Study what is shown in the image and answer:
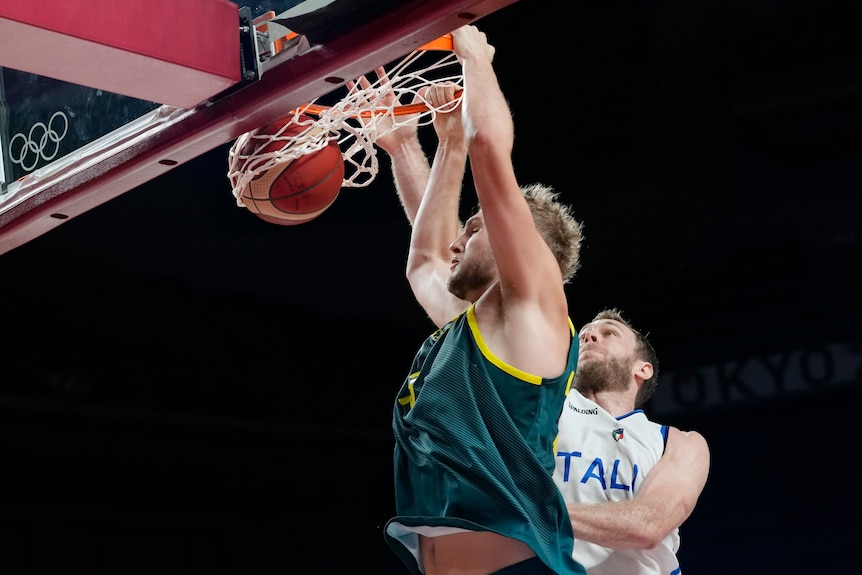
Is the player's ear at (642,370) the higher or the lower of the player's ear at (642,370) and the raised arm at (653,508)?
the higher

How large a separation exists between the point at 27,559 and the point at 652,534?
15.4ft

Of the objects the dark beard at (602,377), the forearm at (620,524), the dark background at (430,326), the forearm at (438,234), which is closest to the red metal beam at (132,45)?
the forearm at (438,234)

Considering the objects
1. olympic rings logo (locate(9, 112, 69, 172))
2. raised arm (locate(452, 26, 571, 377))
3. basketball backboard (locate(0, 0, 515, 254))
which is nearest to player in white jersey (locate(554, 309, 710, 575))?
raised arm (locate(452, 26, 571, 377))

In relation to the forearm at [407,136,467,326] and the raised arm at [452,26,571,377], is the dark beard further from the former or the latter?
the raised arm at [452,26,571,377]

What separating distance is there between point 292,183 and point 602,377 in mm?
1262

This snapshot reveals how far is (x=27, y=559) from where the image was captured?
6121mm

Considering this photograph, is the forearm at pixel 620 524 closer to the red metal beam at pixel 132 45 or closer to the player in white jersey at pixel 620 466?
the player in white jersey at pixel 620 466

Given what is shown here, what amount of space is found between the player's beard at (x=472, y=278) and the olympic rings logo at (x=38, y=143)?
39.0 inches

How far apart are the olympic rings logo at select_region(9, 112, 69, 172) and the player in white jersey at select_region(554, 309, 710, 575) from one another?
151 cm

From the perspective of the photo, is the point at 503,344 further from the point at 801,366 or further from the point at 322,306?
the point at 322,306

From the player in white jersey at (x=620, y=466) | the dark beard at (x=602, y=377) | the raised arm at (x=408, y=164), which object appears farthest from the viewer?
the dark beard at (x=602, y=377)

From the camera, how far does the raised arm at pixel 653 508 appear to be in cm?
246

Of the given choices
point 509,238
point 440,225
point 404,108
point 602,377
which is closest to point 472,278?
point 509,238

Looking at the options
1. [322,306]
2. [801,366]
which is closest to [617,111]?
[801,366]
